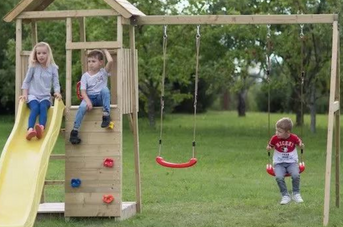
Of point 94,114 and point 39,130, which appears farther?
point 94,114

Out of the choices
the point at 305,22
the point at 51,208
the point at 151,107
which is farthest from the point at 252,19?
the point at 151,107

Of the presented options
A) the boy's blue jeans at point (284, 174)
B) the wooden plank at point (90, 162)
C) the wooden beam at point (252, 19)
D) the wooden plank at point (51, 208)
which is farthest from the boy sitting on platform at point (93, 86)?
the boy's blue jeans at point (284, 174)

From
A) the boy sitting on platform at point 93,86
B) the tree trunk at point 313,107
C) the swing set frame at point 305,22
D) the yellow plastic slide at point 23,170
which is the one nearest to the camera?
the yellow plastic slide at point 23,170

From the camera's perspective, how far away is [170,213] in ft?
39.1

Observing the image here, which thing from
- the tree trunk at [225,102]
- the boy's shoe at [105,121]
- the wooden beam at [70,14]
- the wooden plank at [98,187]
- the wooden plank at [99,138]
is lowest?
the tree trunk at [225,102]

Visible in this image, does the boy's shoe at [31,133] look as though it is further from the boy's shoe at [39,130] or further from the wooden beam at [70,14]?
the wooden beam at [70,14]

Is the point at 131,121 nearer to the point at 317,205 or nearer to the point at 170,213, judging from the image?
the point at 170,213

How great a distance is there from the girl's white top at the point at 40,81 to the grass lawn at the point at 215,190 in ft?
5.38

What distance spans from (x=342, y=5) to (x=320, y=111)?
1163 inches

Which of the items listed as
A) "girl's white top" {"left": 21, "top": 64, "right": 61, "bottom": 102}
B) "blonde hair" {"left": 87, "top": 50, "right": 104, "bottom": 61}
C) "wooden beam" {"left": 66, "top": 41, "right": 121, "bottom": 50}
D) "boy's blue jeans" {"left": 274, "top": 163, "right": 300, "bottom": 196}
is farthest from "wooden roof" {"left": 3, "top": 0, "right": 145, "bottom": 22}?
"boy's blue jeans" {"left": 274, "top": 163, "right": 300, "bottom": 196}

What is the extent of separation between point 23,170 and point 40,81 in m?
1.30

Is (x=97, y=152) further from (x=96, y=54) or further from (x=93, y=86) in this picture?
(x=96, y=54)

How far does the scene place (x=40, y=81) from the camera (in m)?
11.2

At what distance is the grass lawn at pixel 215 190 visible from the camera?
11219mm
